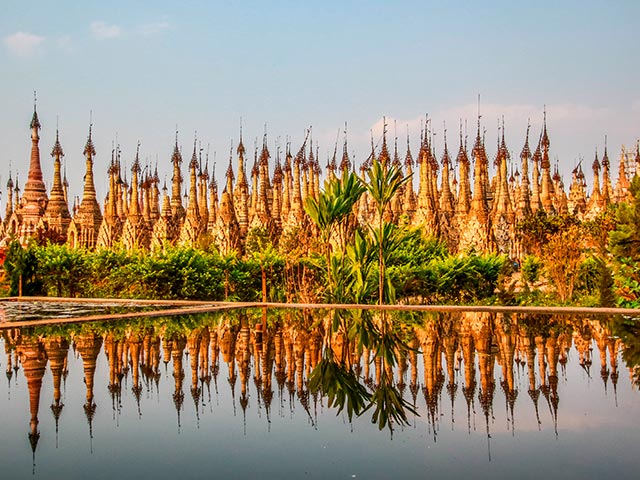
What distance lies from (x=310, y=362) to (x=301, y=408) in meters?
2.10

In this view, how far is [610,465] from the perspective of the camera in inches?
179

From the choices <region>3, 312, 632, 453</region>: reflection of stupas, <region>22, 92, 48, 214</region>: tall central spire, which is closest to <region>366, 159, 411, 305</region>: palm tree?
<region>3, 312, 632, 453</region>: reflection of stupas

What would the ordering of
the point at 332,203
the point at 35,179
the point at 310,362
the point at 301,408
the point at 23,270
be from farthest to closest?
the point at 35,179, the point at 23,270, the point at 332,203, the point at 310,362, the point at 301,408

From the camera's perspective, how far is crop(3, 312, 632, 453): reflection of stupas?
6219mm

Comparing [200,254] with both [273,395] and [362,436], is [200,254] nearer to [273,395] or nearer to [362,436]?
[273,395]

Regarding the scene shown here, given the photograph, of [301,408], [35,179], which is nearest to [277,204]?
[35,179]

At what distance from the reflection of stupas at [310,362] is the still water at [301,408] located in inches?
1.1

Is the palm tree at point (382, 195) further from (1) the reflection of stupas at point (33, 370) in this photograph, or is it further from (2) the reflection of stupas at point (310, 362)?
(1) the reflection of stupas at point (33, 370)

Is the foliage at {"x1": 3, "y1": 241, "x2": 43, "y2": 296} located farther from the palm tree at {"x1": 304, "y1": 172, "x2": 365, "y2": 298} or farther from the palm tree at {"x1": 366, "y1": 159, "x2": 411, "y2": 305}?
the palm tree at {"x1": 366, "y1": 159, "x2": 411, "y2": 305}

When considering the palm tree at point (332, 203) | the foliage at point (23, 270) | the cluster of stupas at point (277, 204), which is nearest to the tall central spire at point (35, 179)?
the cluster of stupas at point (277, 204)

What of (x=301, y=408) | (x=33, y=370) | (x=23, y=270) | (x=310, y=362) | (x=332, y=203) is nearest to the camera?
(x=301, y=408)

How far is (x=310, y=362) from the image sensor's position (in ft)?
27.1

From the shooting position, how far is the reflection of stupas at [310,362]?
622 cm

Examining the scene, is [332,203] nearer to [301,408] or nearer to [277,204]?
[301,408]
